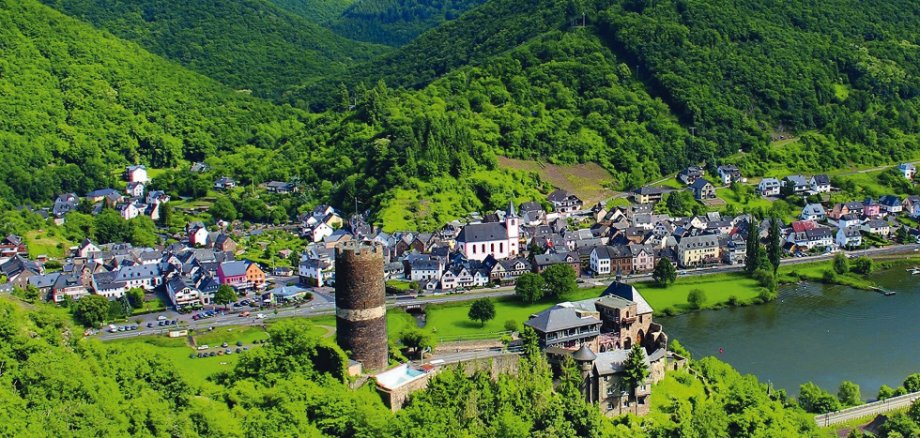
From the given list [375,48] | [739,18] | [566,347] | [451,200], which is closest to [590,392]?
[566,347]

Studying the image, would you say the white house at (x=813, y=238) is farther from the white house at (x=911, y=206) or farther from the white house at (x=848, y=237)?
the white house at (x=911, y=206)

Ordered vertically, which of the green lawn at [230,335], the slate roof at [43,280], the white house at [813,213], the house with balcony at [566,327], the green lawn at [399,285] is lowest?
the green lawn at [230,335]

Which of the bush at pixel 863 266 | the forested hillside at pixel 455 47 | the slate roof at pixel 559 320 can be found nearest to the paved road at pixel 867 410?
the slate roof at pixel 559 320

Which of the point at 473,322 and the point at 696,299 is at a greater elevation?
the point at 696,299

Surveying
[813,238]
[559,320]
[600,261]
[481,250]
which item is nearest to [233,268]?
[481,250]

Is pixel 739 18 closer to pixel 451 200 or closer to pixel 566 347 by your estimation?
pixel 451 200

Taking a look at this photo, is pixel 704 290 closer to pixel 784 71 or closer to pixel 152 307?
pixel 152 307
